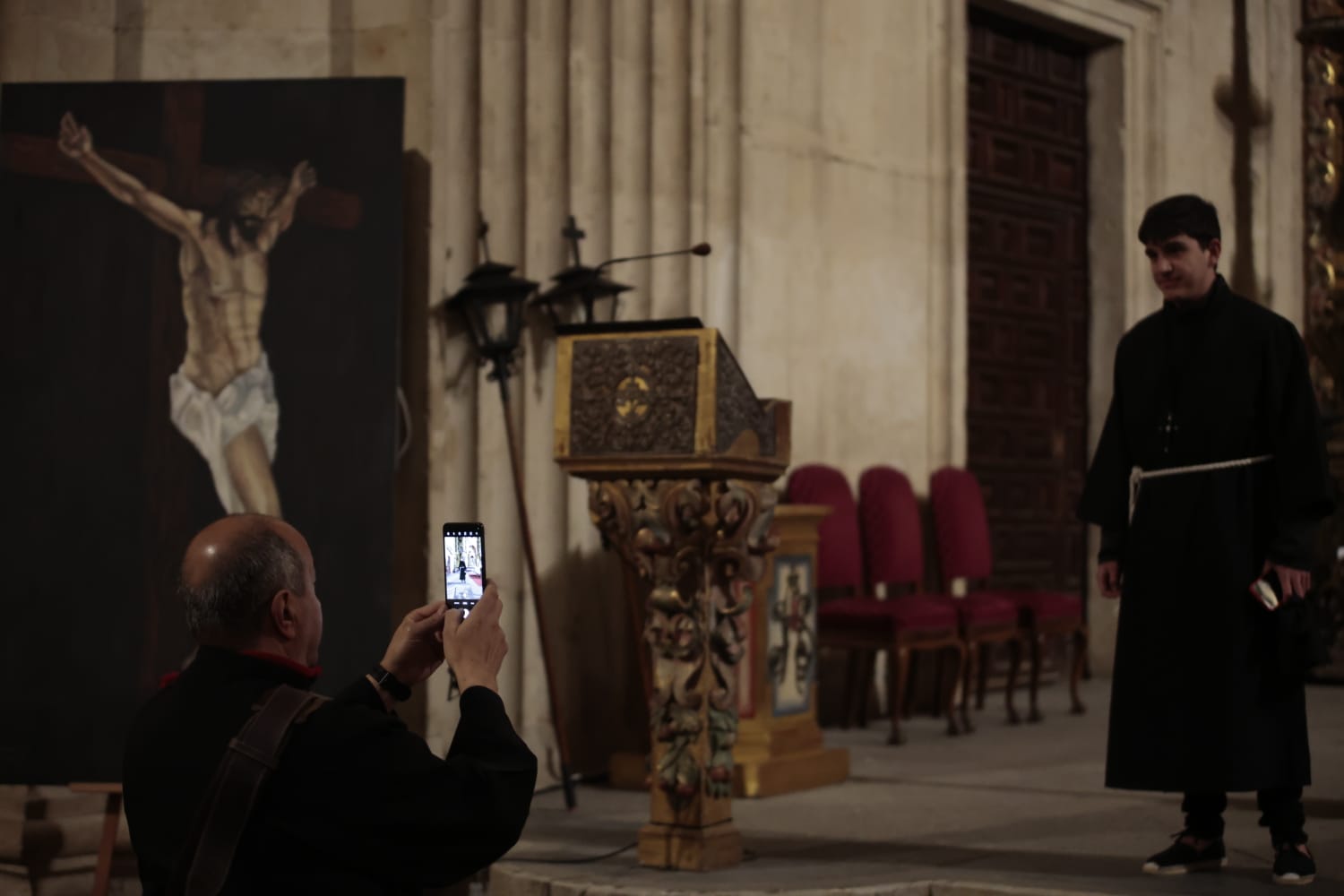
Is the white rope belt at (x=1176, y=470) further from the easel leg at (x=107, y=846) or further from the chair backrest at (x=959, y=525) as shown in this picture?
the chair backrest at (x=959, y=525)

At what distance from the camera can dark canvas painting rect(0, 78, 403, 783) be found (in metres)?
5.11

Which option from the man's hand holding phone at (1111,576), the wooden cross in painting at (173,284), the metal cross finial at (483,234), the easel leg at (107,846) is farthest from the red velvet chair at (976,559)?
the easel leg at (107,846)

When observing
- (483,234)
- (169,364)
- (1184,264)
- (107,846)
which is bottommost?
(107,846)

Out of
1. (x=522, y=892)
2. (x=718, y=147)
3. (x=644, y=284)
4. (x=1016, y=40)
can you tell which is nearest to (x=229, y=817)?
(x=522, y=892)

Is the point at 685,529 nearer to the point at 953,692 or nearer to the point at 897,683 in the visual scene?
the point at 897,683

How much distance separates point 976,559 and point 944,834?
2964 millimetres

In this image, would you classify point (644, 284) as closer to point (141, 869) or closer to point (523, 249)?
point (523, 249)

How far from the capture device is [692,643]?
434 centimetres

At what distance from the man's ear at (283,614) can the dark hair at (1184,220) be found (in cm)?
255

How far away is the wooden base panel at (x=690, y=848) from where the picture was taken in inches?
169

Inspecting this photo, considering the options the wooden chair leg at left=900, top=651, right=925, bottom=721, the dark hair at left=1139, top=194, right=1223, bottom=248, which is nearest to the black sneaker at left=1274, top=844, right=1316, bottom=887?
the dark hair at left=1139, top=194, right=1223, bottom=248

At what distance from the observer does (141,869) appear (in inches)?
79.6

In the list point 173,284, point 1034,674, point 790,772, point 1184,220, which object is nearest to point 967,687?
point 1034,674

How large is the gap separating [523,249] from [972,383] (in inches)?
133
